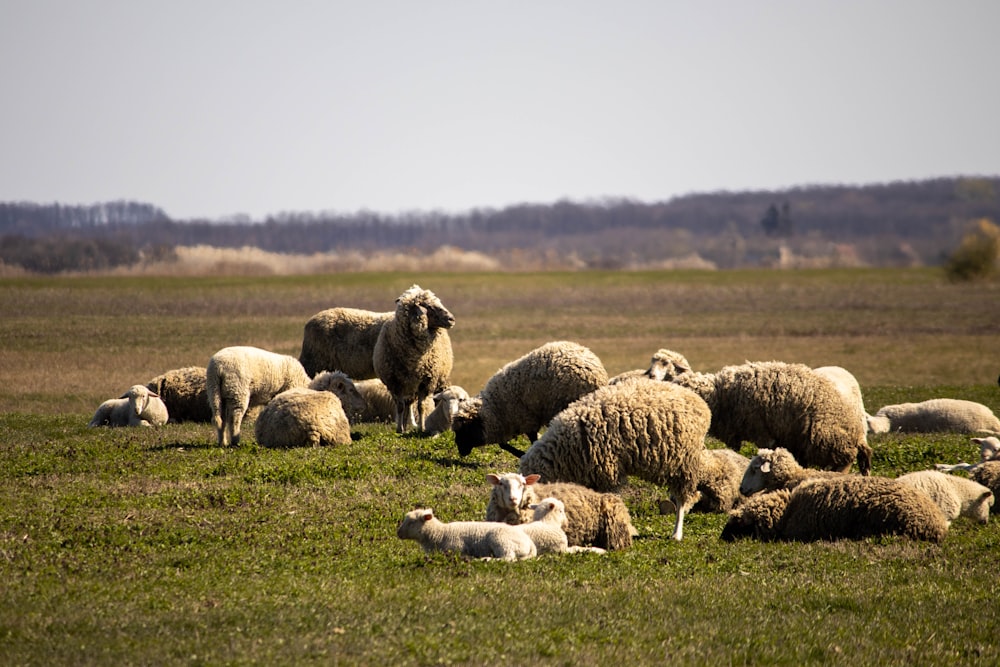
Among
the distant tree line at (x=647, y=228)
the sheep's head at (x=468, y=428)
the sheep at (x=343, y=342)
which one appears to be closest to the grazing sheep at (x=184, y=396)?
the sheep at (x=343, y=342)

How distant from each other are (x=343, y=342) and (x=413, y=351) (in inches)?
164

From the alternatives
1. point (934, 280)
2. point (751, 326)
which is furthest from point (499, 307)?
point (934, 280)

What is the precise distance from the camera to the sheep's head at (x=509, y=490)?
10.8 metres

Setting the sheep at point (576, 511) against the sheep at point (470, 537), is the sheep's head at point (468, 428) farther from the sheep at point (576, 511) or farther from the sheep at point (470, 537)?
the sheep at point (470, 537)

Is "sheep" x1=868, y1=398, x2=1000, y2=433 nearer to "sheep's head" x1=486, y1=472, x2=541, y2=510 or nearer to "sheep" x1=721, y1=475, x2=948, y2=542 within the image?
"sheep" x1=721, y1=475, x2=948, y2=542

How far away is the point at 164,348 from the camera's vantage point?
1473 inches

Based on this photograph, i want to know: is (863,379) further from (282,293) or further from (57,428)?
(282,293)

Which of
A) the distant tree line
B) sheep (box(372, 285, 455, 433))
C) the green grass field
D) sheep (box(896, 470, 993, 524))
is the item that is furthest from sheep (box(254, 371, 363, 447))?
the distant tree line

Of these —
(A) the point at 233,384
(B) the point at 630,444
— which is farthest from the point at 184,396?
(B) the point at 630,444

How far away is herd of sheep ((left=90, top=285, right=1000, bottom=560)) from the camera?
1097 cm

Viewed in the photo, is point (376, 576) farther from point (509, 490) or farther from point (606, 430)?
point (606, 430)

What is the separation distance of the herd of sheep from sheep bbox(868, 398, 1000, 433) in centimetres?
4

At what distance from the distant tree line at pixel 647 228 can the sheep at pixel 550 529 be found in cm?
9039

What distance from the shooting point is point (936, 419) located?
19.9 meters
